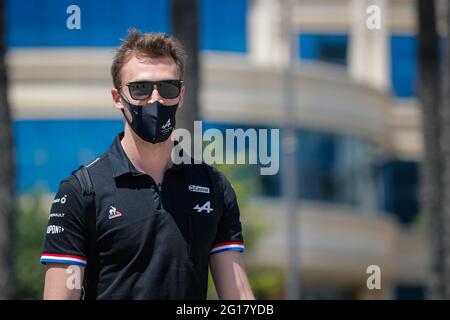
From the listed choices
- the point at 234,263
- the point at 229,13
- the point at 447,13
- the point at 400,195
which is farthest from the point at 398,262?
the point at 234,263

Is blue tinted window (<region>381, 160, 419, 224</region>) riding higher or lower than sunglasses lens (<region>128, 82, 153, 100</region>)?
lower

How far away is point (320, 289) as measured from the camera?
42625 millimetres

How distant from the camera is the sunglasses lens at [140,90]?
501 centimetres

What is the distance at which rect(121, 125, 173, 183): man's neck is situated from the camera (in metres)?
5.01

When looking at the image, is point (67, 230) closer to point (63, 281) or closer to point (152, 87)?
point (63, 281)

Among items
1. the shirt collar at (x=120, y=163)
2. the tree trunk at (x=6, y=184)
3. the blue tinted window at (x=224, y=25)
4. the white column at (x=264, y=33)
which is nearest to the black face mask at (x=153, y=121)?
the shirt collar at (x=120, y=163)

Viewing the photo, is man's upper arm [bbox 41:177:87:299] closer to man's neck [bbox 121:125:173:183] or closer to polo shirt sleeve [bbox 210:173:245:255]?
man's neck [bbox 121:125:173:183]

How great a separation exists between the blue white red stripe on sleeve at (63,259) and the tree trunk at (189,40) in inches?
392

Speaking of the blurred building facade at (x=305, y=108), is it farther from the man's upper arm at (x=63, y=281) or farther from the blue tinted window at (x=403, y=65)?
the man's upper arm at (x=63, y=281)

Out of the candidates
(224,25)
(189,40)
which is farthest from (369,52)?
(189,40)

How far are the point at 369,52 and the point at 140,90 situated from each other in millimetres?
39579

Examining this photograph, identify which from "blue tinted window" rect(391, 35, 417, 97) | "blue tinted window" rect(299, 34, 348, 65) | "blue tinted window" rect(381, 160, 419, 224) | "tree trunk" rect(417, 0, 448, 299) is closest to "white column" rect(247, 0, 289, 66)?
"blue tinted window" rect(299, 34, 348, 65)

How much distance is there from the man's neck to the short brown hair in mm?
302
